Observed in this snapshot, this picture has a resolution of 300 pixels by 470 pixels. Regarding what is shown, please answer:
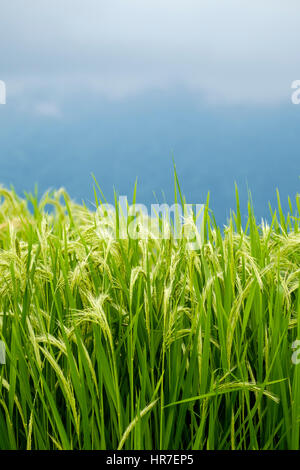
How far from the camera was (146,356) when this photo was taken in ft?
5.64

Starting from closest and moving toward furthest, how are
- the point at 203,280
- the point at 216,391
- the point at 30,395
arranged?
the point at 216,391 → the point at 30,395 → the point at 203,280

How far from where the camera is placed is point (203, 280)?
6.46 feet

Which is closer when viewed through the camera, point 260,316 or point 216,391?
point 216,391

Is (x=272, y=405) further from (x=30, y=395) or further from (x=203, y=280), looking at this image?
(x=30, y=395)

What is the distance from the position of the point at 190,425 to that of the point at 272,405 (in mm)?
271

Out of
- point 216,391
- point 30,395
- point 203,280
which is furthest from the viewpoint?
point 203,280

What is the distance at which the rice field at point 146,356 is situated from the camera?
163 cm

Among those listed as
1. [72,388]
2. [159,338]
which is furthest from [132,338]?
[72,388]

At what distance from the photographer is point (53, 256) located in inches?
77.8

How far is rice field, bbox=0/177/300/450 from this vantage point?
1.63 meters
